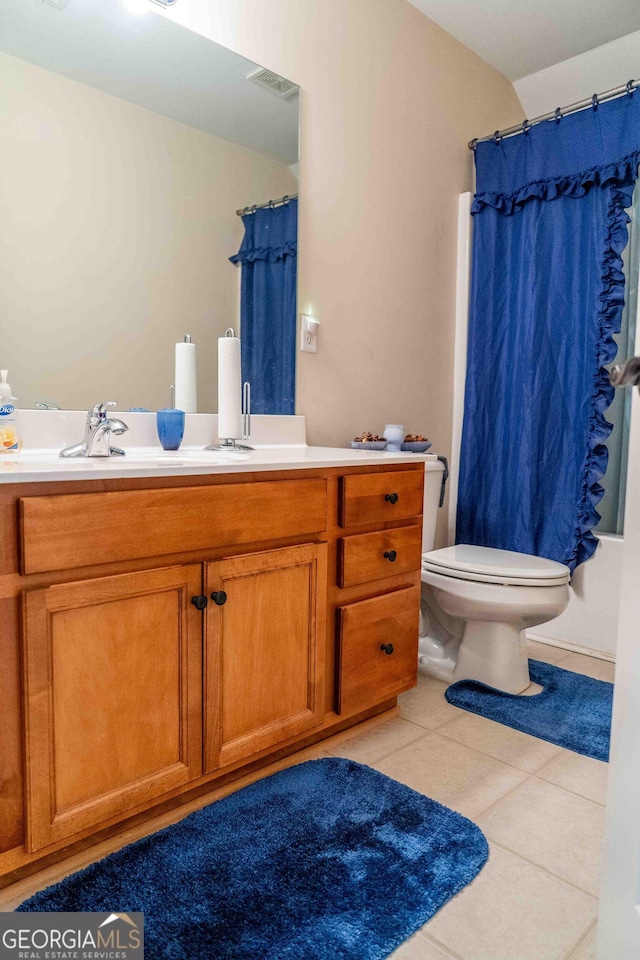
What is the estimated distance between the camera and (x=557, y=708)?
198 centimetres

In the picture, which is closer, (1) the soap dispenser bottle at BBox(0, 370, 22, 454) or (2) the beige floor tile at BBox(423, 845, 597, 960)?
(2) the beige floor tile at BBox(423, 845, 597, 960)

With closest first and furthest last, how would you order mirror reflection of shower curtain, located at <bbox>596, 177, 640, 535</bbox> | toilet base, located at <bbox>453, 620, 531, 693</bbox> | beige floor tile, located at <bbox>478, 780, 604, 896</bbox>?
beige floor tile, located at <bbox>478, 780, 604, 896</bbox> → toilet base, located at <bbox>453, 620, 531, 693</bbox> → mirror reflection of shower curtain, located at <bbox>596, 177, 640, 535</bbox>

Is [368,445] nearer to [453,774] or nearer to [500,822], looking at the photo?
[453,774]

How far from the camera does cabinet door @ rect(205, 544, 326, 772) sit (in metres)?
1.37

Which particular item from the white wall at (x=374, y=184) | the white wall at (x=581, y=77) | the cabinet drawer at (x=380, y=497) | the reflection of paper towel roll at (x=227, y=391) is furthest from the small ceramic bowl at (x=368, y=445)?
the white wall at (x=581, y=77)

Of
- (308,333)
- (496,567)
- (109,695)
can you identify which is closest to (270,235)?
(308,333)

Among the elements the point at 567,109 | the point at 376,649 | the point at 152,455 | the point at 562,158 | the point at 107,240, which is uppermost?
the point at 567,109

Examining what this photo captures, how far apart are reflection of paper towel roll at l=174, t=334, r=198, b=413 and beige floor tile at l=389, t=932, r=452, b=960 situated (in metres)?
1.33

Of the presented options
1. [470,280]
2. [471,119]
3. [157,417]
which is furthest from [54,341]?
[471,119]

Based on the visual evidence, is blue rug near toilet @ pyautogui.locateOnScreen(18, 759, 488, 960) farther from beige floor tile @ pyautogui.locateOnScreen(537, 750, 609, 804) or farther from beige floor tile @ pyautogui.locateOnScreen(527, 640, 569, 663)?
beige floor tile @ pyautogui.locateOnScreen(527, 640, 569, 663)

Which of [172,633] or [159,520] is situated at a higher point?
[159,520]

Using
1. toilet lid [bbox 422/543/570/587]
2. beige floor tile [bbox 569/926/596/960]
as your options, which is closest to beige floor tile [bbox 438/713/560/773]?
toilet lid [bbox 422/543/570/587]

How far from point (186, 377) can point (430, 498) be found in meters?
0.98

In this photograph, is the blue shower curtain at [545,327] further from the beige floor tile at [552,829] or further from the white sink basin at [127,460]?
the white sink basin at [127,460]
